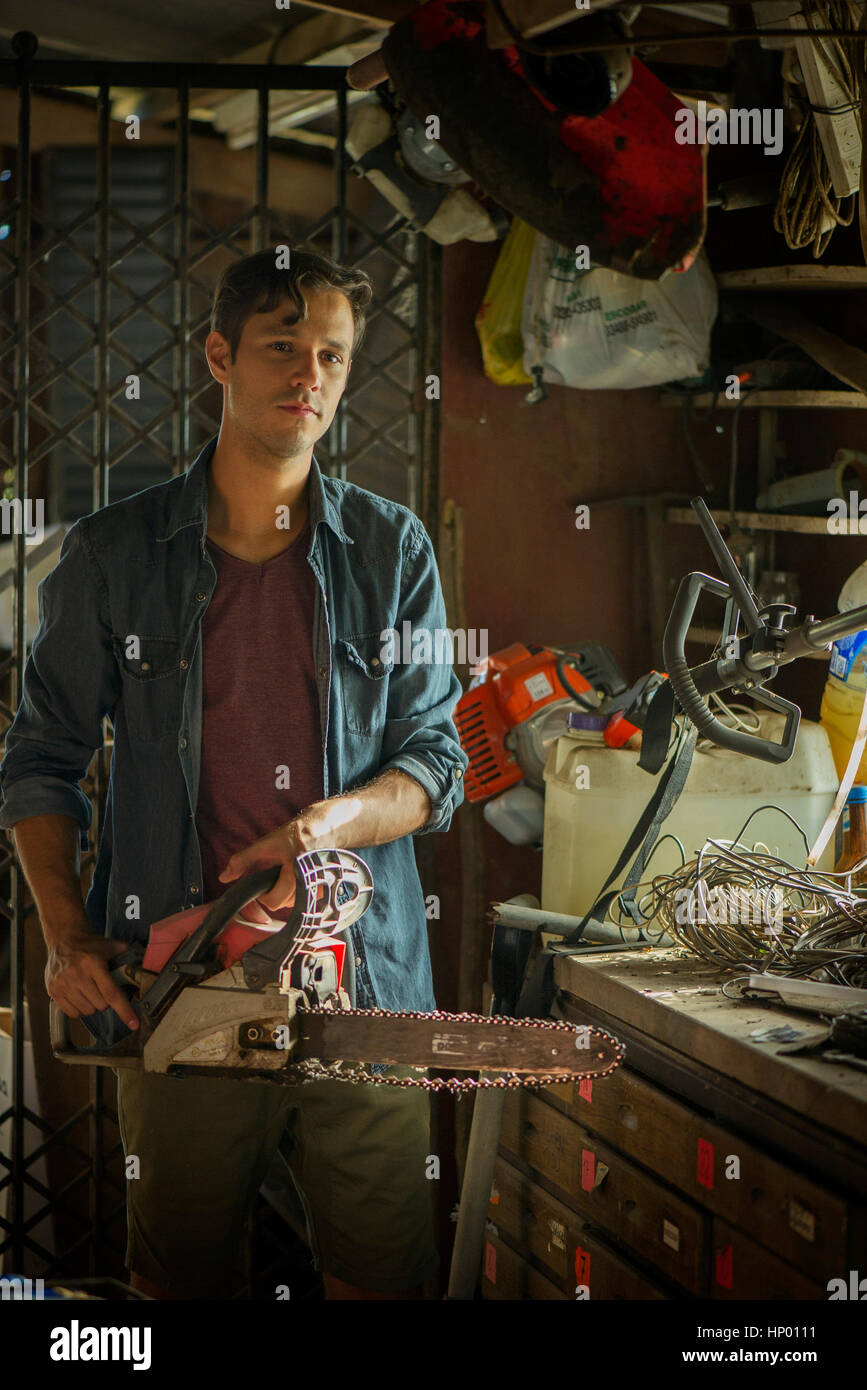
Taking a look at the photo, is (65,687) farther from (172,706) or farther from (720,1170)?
(720,1170)

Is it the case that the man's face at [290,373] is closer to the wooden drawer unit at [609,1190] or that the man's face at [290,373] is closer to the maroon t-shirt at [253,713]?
the maroon t-shirt at [253,713]

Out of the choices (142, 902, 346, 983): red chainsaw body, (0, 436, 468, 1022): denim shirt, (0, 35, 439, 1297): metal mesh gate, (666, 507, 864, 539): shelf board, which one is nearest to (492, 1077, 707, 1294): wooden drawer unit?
(0, 436, 468, 1022): denim shirt

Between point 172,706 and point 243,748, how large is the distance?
0.13 meters

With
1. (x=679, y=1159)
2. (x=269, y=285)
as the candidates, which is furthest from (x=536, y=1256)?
(x=269, y=285)

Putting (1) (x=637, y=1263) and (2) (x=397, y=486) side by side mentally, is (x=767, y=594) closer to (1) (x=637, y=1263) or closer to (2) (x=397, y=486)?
(2) (x=397, y=486)

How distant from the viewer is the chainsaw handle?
1745mm

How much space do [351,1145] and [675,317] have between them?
1.81m

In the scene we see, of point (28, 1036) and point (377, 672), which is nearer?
point (377, 672)

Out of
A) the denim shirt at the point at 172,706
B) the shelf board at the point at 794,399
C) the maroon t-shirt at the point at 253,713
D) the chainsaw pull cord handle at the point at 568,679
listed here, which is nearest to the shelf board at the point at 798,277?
the shelf board at the point at 794,399

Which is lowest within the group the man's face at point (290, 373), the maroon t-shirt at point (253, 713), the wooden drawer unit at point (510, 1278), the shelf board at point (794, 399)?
the wooden drawer unit at point (510, 1278)

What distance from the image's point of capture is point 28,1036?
9.74 feet

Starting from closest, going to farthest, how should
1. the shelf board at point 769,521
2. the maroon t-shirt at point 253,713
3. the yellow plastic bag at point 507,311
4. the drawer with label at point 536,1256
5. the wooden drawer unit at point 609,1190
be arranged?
the wooden drawer unit at point 609,1190, the drawer with label at point 536,1256, the maroon t-shirt at point 253,713, the shelf board at point 769,521, the yellow plastic bag at point 507,311

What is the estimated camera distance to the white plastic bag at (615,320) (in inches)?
103
